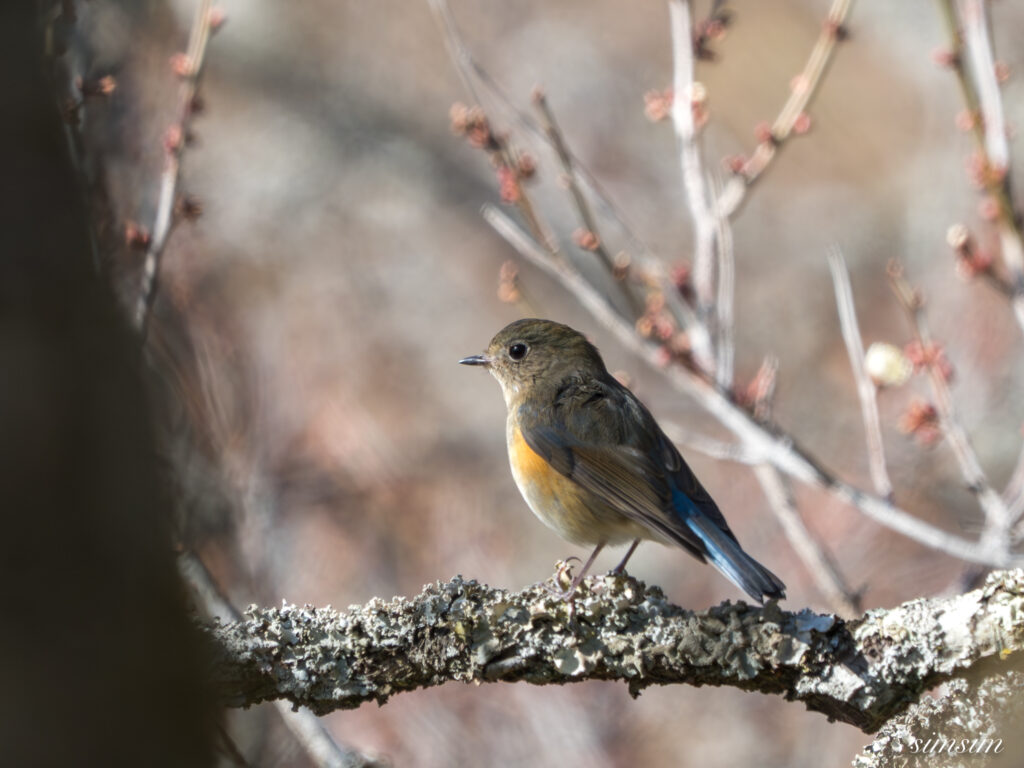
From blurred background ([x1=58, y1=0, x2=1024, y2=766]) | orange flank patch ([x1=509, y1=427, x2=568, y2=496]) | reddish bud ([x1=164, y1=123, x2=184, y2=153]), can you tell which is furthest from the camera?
blurred background ([x1=58, y1=0, x2=1024, y2=766])

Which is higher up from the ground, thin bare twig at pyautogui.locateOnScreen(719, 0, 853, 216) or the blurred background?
the blurred background

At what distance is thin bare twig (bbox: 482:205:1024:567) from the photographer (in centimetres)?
303

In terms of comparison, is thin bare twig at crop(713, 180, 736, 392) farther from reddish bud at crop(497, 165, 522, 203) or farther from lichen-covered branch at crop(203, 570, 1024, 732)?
lichen-covered branch at crop(203, 570, 1024, 732)

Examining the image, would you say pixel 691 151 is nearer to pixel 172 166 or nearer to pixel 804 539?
pixel 804 539

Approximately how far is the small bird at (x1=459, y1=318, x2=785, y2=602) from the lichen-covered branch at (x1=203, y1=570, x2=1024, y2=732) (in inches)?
21.1

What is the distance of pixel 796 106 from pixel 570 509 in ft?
4.77

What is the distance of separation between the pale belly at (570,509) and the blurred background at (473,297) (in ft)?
3.76

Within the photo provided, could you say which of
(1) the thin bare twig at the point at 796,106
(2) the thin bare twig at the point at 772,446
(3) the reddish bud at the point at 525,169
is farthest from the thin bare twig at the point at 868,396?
(3) the reddish bud at the point at 525,169

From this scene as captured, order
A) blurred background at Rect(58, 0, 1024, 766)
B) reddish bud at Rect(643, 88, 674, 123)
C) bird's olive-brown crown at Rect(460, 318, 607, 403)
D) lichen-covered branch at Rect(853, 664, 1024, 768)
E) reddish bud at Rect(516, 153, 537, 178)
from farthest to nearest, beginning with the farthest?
blurred background at Rect(58, 0, 1024, 766) < bird's olive-brown crown at Rect(460, 318, 607, 403) < reddish bud at Rect(643, 88, 674, 123) < reddish bud at Rect(516, 153, 537, 178) < lichen-covered branch at Rect(853, 664, 1024, 768)

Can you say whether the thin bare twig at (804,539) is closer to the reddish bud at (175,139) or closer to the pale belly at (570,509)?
the pale belly at (570,509)

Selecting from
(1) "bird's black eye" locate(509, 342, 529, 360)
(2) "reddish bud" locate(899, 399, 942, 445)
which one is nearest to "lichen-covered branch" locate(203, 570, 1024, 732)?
(2) "reddish bud" locate(899, 399, 942, 445)

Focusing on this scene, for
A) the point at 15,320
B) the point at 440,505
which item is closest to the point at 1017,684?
the point at 15,320

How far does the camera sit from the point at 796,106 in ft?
11.2

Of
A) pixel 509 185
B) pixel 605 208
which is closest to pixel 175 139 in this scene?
pixel 509 185
